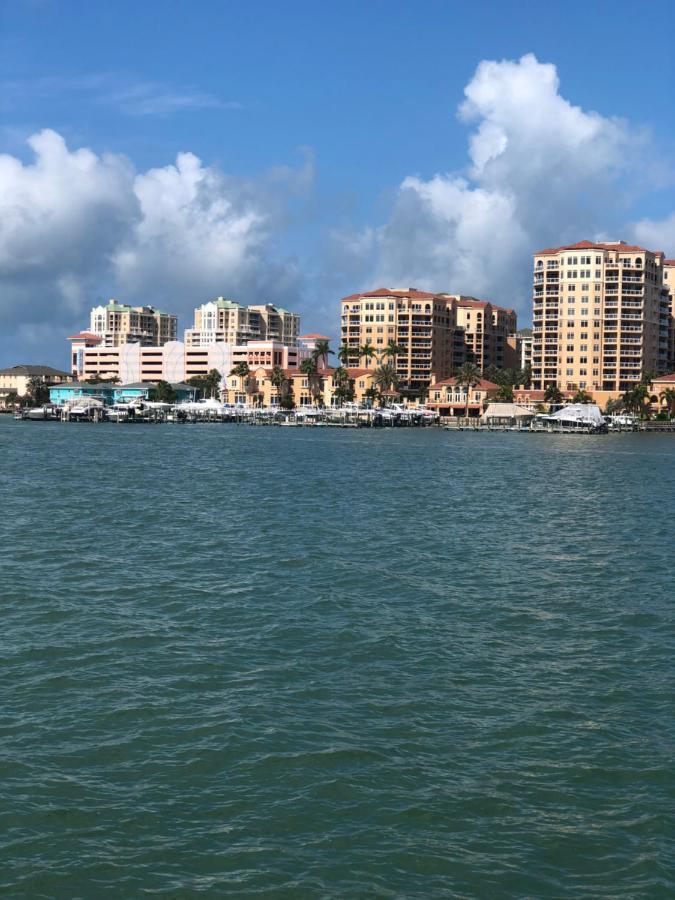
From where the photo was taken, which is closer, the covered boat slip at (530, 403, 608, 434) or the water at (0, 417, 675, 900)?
the water at (0, 417, 675, 900)

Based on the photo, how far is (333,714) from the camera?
19.3 meters

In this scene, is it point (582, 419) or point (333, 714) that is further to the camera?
point (582, 419)

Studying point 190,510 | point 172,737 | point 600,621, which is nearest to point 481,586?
point 600,621

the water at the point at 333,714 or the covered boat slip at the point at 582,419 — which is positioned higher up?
the covered boat slip at the point at 582,419

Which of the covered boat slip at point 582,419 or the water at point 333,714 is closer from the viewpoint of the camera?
the water at point 333,714

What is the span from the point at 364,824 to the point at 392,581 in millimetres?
17700

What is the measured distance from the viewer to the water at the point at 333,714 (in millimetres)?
13875

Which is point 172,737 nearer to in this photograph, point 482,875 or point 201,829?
point 201,829

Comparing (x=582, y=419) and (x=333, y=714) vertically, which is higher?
(x=582, y=419)

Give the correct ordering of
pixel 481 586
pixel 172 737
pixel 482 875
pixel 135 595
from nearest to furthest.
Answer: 1. pixel 482 875
2. pixel 172 737
3. pixel 135 595
4. pixel 481 586

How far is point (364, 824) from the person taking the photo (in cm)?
1495

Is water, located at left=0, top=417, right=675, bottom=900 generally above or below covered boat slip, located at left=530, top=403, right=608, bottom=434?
below

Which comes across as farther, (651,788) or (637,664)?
(637,664)

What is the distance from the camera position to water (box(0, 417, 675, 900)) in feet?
45.5
